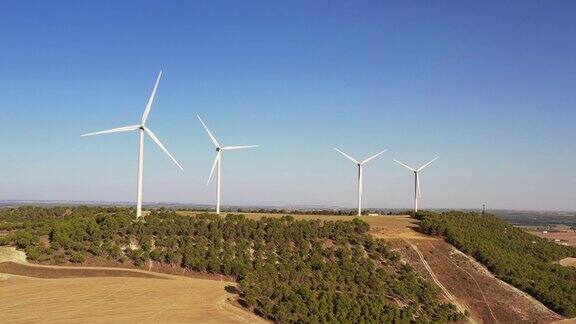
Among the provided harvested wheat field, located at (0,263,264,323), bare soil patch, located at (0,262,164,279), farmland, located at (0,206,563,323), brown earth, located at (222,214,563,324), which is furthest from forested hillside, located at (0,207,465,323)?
harvested wheat field, located at (0,263,264,323)

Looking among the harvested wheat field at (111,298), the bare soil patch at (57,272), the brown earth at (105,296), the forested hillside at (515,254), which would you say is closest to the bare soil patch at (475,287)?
the forested hillside at (515,254)

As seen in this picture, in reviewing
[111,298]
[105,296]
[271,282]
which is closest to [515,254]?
[271,282]

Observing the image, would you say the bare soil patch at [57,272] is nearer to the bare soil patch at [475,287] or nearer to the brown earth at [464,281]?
the brown earth at [464,281]

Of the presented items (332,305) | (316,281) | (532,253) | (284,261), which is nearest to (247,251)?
(284,261)

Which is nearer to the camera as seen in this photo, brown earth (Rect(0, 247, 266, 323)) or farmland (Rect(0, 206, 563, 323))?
brown earth (Rect(0, 247, 266, 323))

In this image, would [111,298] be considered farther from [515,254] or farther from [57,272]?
[515,254]

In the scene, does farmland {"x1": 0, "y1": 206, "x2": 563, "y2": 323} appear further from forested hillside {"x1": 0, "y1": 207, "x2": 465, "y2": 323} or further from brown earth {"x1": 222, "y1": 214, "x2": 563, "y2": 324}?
forested hillside {"x1": 0, "y1": 207, "x2": 465, "y2": 323}
